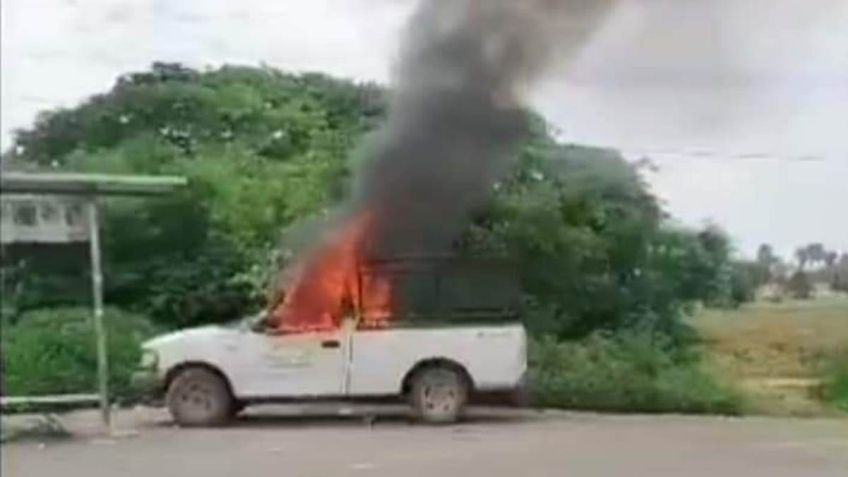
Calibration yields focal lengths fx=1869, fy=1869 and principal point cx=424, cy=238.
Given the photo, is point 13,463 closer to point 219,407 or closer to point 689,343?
point 219,407

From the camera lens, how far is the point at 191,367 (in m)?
7.60

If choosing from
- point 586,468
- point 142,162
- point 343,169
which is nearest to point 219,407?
point 343,169

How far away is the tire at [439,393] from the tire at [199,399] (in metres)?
0.86

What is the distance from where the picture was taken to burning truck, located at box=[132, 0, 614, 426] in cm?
726

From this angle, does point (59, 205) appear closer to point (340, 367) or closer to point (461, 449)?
point (461, 449)

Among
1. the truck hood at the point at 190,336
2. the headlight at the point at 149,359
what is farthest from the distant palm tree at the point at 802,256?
the headlight at the point at 149,359

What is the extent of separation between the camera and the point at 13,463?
16.2 feet

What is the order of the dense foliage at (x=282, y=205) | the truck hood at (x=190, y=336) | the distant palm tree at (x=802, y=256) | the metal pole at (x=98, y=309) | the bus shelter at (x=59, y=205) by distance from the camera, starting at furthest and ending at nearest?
the distant palm tree at (x=802, y=256) < the truck hood at (x=190, y=336) < the dense foliage at (x=282, y=205) < the metal pole at (x=98, y=309) < the bus shelter at (x=59, y=205)

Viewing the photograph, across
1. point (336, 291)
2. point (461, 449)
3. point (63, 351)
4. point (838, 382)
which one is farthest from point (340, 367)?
point (63, 351)

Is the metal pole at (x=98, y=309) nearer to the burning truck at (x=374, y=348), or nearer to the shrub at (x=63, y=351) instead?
the shrub at (x=63, y=351)

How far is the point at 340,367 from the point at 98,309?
9.21ft

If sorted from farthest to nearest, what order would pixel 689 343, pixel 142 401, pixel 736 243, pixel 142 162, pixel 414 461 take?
pixel 689 343 → pixel 736 243 → pixel 414 461 → pixel 142 401 → pixel 142 162

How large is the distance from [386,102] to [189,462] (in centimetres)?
183

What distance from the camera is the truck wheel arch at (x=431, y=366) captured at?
8.20m
